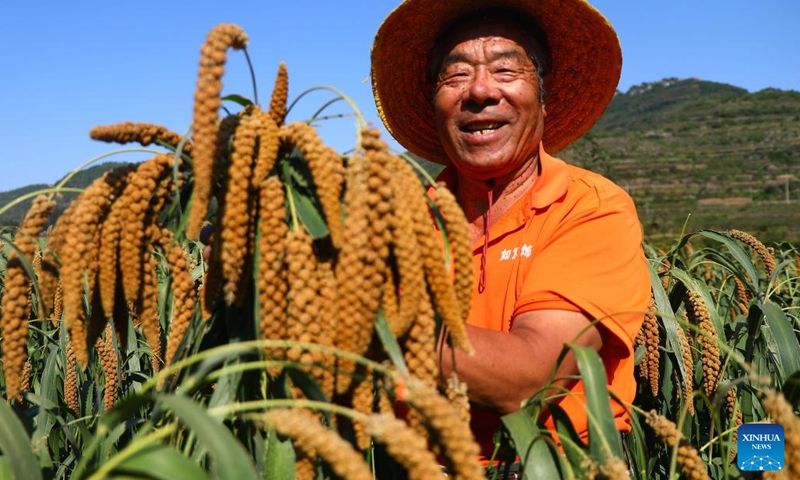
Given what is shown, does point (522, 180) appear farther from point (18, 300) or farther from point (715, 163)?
point (715, 163)

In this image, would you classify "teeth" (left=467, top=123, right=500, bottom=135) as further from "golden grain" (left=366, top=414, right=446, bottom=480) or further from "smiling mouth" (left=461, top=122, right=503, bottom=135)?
"golden grain" (left=366, top=414, right=446, bottom=480)

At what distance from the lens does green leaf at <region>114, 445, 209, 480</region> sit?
29.3 inches

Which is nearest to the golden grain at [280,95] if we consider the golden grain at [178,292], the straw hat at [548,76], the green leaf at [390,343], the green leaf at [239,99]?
the green leaf at [239,99]

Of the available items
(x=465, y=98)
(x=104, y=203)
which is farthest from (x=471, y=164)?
(x=104, y=203)

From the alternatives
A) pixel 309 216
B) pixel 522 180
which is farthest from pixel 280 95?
pixel 522 180

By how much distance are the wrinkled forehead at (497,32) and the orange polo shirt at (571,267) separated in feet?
1.17

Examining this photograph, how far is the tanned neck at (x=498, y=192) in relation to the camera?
2.19 m

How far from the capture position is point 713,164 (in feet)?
177

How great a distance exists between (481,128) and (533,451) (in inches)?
47.1

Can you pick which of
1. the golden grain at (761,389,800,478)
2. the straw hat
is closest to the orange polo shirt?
the straw hat

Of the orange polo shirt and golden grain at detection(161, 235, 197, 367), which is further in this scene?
the orange polo shirt

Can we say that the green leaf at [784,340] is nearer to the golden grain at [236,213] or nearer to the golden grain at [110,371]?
the golden grain at [236,213]

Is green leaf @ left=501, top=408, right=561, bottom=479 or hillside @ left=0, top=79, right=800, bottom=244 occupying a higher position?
hillside @ left=0, top=79, right=800, bottom=244

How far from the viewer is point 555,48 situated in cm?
246
